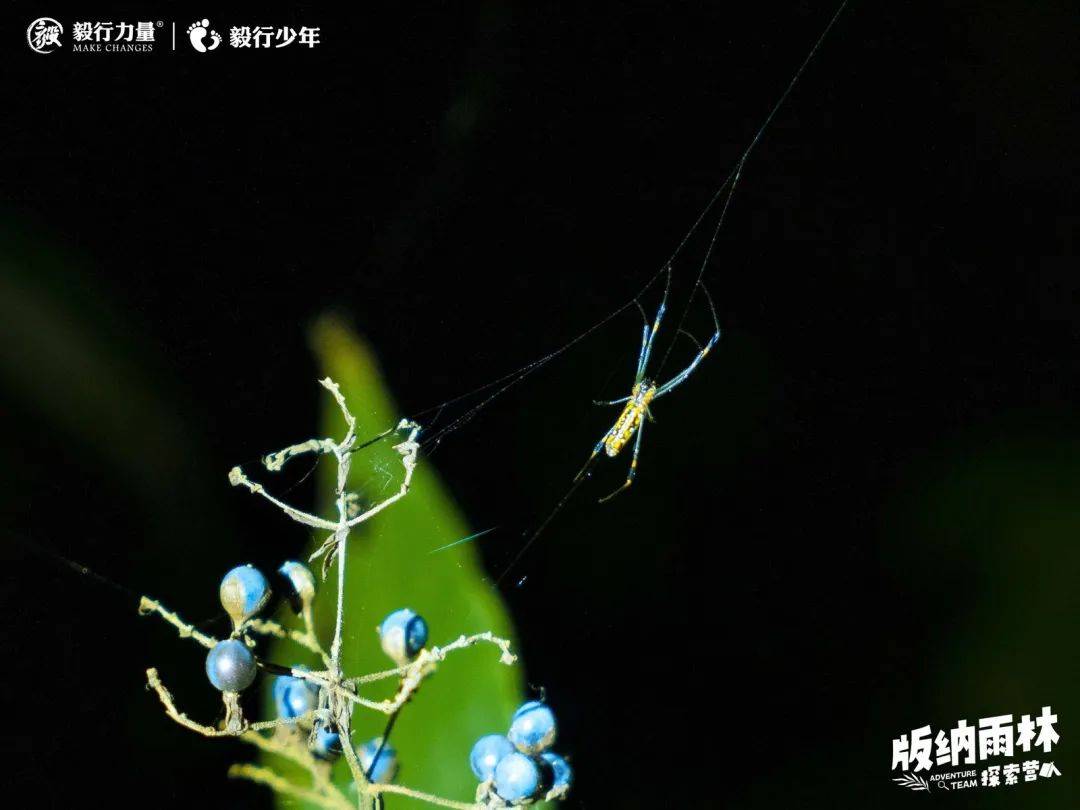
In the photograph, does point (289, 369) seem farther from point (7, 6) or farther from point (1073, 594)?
point (1073, 594)

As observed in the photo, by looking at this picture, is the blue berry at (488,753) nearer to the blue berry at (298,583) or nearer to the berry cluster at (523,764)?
the berry cluster at (523,764)

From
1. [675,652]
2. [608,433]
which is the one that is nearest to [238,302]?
[608,433]

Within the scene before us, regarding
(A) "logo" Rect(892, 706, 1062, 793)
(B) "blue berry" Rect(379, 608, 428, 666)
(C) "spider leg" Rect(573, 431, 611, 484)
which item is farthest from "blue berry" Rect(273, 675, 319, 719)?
(A) "logo" Rect(892, 706, 1062, 793)

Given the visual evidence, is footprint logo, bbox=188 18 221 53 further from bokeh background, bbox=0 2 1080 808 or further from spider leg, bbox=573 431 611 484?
spider leg, bbox=573 431 611 484

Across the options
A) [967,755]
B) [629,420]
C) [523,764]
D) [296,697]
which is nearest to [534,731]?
[523,764]

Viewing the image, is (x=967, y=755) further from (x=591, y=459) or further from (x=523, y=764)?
(x=523, y=764)

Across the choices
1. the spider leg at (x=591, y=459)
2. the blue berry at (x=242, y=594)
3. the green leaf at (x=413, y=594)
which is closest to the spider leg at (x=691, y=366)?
the spider leg at (x=591, y=459)

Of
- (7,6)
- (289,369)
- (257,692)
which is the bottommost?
(257,692)
